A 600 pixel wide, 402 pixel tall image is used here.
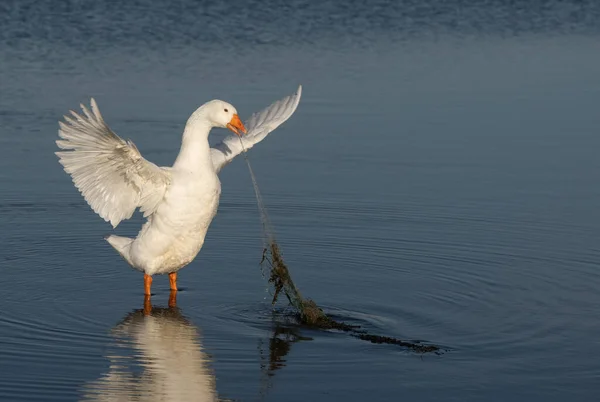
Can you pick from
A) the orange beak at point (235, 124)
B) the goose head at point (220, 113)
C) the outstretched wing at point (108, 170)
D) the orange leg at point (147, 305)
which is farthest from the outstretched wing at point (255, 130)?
the orange leg at point (147, 305)

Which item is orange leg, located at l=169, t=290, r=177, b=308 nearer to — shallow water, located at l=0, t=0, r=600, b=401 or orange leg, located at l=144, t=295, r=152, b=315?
shallow water, located at l=0, t=0, r=600, b=401

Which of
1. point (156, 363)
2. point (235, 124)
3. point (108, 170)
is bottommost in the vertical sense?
point (156, 363)

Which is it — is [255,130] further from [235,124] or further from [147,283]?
[147,283]

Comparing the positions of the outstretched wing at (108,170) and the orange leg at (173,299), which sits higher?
the outstretched wing at (108,170)

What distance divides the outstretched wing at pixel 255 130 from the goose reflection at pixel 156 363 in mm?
1927

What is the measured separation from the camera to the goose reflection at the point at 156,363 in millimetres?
9133

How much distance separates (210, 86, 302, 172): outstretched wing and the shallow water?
3.63 ft

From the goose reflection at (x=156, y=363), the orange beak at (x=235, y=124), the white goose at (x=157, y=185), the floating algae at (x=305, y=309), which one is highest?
→ the orange beak at (x=235, y=124)

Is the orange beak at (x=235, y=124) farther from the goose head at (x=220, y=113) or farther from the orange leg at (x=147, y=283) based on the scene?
the orange leg at (x=147, y=283)

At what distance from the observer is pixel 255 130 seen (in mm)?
13547

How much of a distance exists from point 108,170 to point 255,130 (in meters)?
2.62

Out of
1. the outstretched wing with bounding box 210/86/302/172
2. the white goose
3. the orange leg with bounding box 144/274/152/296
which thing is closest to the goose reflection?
the orange leg with bounding box 144/274/152/296

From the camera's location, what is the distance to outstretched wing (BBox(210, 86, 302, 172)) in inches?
508

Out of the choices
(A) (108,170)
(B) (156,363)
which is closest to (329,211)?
(A) (108,170)
